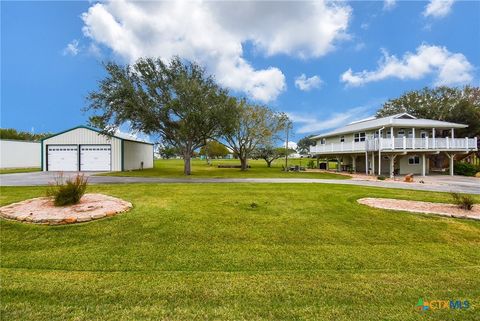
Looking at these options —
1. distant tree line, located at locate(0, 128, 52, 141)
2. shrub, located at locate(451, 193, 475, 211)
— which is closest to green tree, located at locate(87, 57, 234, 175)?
shrub, located at locate(451, 193, 475, 211)

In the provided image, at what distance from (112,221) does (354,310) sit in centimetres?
553

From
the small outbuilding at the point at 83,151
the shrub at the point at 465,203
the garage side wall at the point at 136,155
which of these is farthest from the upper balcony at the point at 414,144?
the small outbuilding at the point at 83,151

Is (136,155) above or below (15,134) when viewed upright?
below

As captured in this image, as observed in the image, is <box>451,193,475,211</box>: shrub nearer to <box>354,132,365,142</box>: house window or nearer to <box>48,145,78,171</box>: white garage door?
<box>354,132,365,142</box>: house window

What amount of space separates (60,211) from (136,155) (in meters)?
23.2

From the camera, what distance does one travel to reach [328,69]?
67.4 feet

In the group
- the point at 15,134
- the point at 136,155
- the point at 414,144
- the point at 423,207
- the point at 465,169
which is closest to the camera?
the point at 423,207


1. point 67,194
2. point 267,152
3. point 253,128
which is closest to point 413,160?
point 253,128

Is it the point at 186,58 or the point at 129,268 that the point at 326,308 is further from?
the point at 186,58

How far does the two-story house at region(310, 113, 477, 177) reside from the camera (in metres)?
19.6

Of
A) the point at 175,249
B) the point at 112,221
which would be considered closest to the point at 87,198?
the point at 112,221

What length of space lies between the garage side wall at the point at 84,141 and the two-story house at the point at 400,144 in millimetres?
22722

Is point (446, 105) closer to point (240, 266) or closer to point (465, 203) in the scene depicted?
point (465, 203)

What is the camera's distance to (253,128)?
3025 centimetres
